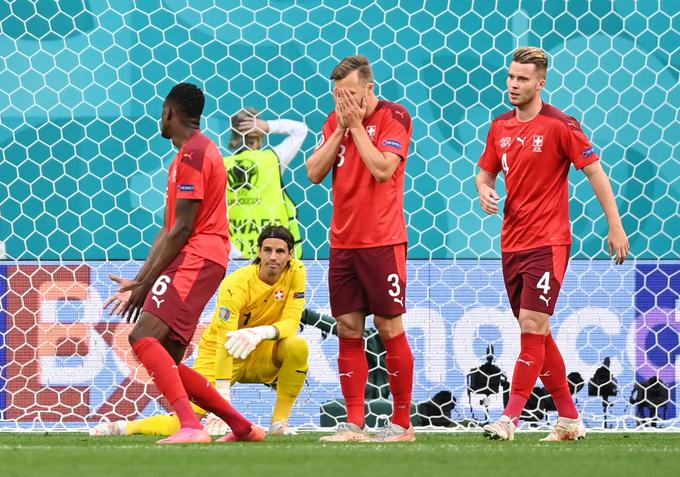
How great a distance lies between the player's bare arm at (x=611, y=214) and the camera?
14.2 ft

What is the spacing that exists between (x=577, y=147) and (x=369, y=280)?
905 mm

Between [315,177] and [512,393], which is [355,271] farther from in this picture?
[512,393]

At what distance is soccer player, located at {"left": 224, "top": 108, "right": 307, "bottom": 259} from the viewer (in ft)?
20.3

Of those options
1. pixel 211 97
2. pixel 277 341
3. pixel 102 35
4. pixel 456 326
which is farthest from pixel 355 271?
pixel 102 35

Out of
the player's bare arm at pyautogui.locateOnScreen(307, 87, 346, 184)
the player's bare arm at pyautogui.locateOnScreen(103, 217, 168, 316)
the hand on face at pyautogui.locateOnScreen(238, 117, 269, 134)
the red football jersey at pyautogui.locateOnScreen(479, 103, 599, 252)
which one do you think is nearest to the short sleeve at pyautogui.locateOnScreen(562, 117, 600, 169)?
the red football jersey at pyautogui.locateOnScreen(479, 103, 599, 252)

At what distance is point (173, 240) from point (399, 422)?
1.11 m

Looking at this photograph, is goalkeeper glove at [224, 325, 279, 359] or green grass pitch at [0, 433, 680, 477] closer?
green grass pitch at [0, 433, 680, 477]

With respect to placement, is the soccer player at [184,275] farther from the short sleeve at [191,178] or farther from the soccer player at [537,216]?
the soccer player at [537,216]

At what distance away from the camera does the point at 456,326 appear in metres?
5.70

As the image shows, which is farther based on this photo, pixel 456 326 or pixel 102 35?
pixel 102 35

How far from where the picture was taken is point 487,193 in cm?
454

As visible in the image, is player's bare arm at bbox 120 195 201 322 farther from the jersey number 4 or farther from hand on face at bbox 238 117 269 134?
hand on face at bbox 238 117 269 134

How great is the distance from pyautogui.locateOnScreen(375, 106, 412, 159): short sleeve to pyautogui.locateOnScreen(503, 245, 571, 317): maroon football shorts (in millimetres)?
600

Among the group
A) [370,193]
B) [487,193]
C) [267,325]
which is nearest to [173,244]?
[370,193]
